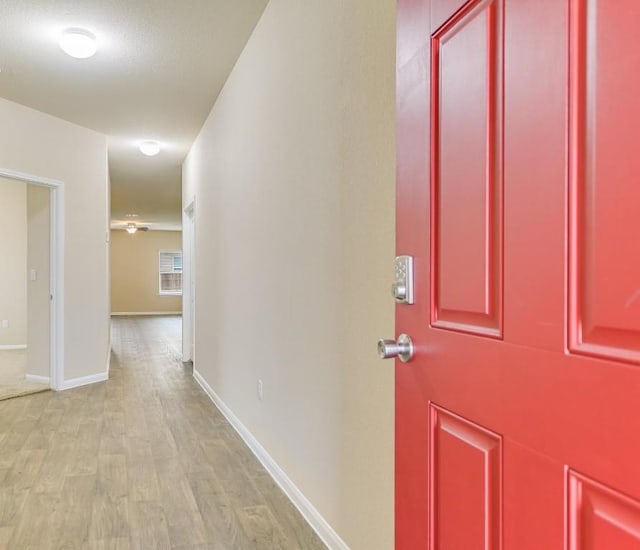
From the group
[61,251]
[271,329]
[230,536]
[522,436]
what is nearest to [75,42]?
[271,329]

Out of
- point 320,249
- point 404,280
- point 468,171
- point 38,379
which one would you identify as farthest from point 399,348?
point 38,379

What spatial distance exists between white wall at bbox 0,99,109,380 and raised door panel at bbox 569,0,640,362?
4694mm

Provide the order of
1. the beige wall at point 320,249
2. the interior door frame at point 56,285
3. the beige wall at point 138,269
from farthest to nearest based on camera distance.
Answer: the beige wall at point 138,269 → the interior door frame at point 56,285 → the beige wall at point 320,249

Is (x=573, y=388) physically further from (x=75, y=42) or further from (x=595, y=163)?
(x=75, y=42)

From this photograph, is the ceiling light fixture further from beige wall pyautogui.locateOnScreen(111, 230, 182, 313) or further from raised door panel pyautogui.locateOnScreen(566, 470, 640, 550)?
beige wall pyautogui.locateOnScreen(111, 230, 182, 313)

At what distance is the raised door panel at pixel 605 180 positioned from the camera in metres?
0.59

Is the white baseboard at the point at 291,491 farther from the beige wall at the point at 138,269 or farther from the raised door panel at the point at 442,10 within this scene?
the beige wall at the point at 138,269

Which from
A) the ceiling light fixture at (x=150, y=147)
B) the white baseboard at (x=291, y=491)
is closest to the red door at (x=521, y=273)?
the white baseboard at (x=291, y=491)

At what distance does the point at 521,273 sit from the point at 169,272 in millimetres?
14025

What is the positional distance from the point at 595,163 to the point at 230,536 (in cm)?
199

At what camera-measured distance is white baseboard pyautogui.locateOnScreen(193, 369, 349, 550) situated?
1.93 metres

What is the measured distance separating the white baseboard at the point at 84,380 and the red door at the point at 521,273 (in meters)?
4.55

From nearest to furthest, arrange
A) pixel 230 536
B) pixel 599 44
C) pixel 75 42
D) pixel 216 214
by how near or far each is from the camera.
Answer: pixel 599 44, pixel 230 536, pixel 75 42, pixel 216 214

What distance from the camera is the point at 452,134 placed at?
924 mm
